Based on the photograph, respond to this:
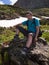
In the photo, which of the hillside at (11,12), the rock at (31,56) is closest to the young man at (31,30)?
the rock at (31,56)

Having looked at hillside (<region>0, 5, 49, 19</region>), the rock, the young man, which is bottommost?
hillside (<region>0, 5, 49, 19</region>)

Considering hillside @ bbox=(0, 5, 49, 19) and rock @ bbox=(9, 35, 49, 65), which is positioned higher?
rock @ bbox=(9, 35, 49, 65)

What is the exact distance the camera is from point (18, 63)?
14.9 metres

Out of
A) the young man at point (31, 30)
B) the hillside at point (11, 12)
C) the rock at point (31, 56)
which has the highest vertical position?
the young man at point (31, 30)

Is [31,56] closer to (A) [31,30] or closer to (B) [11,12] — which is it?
(A) [31,30]

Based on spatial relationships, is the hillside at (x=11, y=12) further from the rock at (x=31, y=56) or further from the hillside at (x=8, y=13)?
the rock at (x=31, y=56)

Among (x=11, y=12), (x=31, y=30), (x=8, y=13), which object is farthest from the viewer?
(x=11, y=12)

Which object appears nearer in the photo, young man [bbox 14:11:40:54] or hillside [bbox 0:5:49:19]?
young man [bbox 14:11:40:54]

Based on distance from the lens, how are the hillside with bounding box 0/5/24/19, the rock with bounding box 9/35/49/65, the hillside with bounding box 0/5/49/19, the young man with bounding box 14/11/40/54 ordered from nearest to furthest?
the rock with bounding box 9/35/49/65
the young man with bounding box 14/11/40/54
the hillside with bounding box 0/5/24/19
the hillside with bounding box 0/5/49/19

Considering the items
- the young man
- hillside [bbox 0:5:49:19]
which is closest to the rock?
the young man

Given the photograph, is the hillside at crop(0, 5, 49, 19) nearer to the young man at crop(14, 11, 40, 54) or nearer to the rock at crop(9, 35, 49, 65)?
the young man at crop(14, 11, 40, 54)

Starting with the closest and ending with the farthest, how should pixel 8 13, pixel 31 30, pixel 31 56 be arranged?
1. pixel 31 56
2. pixel 31 30
3. pixel 8 13

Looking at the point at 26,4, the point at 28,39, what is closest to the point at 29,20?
the point at 28,39

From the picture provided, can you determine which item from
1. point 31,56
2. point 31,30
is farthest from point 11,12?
point 31,56
